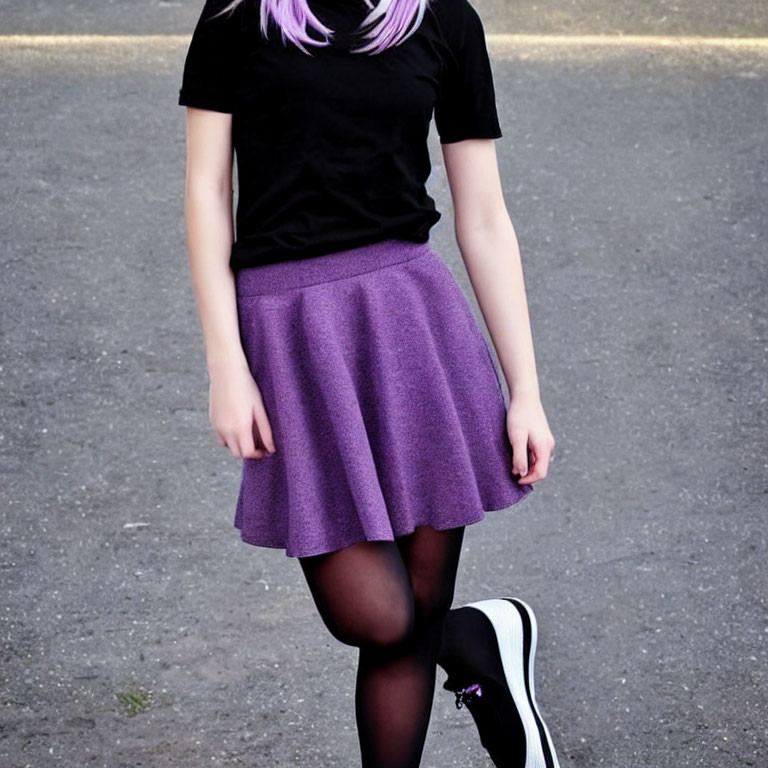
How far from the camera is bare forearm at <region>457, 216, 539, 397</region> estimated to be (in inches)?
85.1

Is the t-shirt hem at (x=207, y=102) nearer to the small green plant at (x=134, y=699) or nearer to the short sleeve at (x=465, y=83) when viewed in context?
the short sleeve at (x=465, y=83)

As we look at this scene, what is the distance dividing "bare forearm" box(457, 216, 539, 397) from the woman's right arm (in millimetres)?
438

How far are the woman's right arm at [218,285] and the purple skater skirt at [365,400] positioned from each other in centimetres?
4

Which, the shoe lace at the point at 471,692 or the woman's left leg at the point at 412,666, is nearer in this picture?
the woman's left leg at the point at 412,666

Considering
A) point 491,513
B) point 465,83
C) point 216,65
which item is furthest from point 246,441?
point 491,513

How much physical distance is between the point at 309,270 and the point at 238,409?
A: 239 mm

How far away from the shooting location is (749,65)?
6.37 metres

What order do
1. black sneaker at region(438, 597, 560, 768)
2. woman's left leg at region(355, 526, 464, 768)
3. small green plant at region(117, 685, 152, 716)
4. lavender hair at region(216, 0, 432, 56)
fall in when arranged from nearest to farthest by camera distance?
1. lavender hair at region(216, 0, 432, 56)
2. woman's left leg at region(355, 526, 464, 768)
3. black sneaker at region(438, 597, 560, 768)
4. small green plant at region(117, 685, 152, 716)

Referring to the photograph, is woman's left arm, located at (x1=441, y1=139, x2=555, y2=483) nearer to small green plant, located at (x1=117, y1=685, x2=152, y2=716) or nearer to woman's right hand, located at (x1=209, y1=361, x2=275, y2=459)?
woman's right hand, located at (x1=209, y1=361, x2=275, y2=459)

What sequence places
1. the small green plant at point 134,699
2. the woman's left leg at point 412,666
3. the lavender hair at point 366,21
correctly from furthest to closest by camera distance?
the small green plant at point 134,699
the woman's left leg at point 412,666
the lavender hair at point 366,21

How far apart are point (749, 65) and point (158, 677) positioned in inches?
182

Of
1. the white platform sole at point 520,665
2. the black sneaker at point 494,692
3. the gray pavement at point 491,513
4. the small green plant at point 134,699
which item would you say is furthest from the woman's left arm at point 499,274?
the small green plant at point 134,699

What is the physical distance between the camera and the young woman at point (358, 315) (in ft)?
6.37

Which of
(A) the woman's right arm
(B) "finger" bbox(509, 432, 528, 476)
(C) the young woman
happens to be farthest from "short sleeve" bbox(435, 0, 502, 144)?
(B) "finger" bbox(509, 432, 528, 476)
